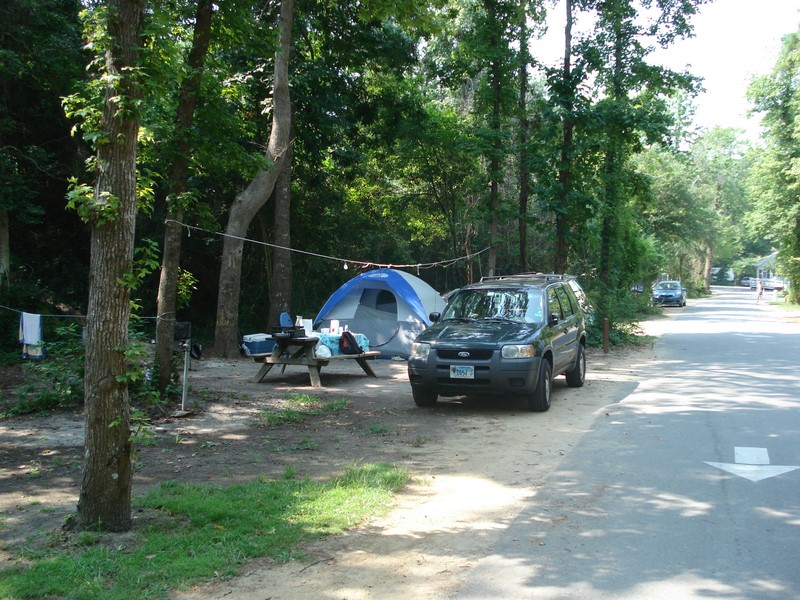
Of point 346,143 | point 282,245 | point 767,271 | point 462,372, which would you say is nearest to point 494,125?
point 346,143

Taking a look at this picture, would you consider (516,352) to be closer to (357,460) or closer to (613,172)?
(357,460)

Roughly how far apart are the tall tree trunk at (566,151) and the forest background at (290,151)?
52 millimetres

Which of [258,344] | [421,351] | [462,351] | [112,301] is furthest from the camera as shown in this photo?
[258,344]

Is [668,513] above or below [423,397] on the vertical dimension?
below

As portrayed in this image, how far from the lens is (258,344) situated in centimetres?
1348

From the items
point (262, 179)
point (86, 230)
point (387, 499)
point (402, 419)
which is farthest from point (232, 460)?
point (86, 230)

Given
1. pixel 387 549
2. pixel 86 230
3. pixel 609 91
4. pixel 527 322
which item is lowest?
pixel 387 549

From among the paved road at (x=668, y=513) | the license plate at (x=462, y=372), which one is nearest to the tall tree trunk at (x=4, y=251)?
the license plate at (x=462, y=372)

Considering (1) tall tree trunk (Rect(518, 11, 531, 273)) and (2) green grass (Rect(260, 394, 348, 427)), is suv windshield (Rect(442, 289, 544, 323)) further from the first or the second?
(1) tall tree trunk (Rect(518, 11, 531, 273))

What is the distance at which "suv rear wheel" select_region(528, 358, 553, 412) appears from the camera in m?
10.2

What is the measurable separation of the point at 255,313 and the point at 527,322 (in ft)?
44.2

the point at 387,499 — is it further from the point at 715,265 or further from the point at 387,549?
the point at 715,265

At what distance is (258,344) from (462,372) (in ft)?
16.4

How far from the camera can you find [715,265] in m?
113
